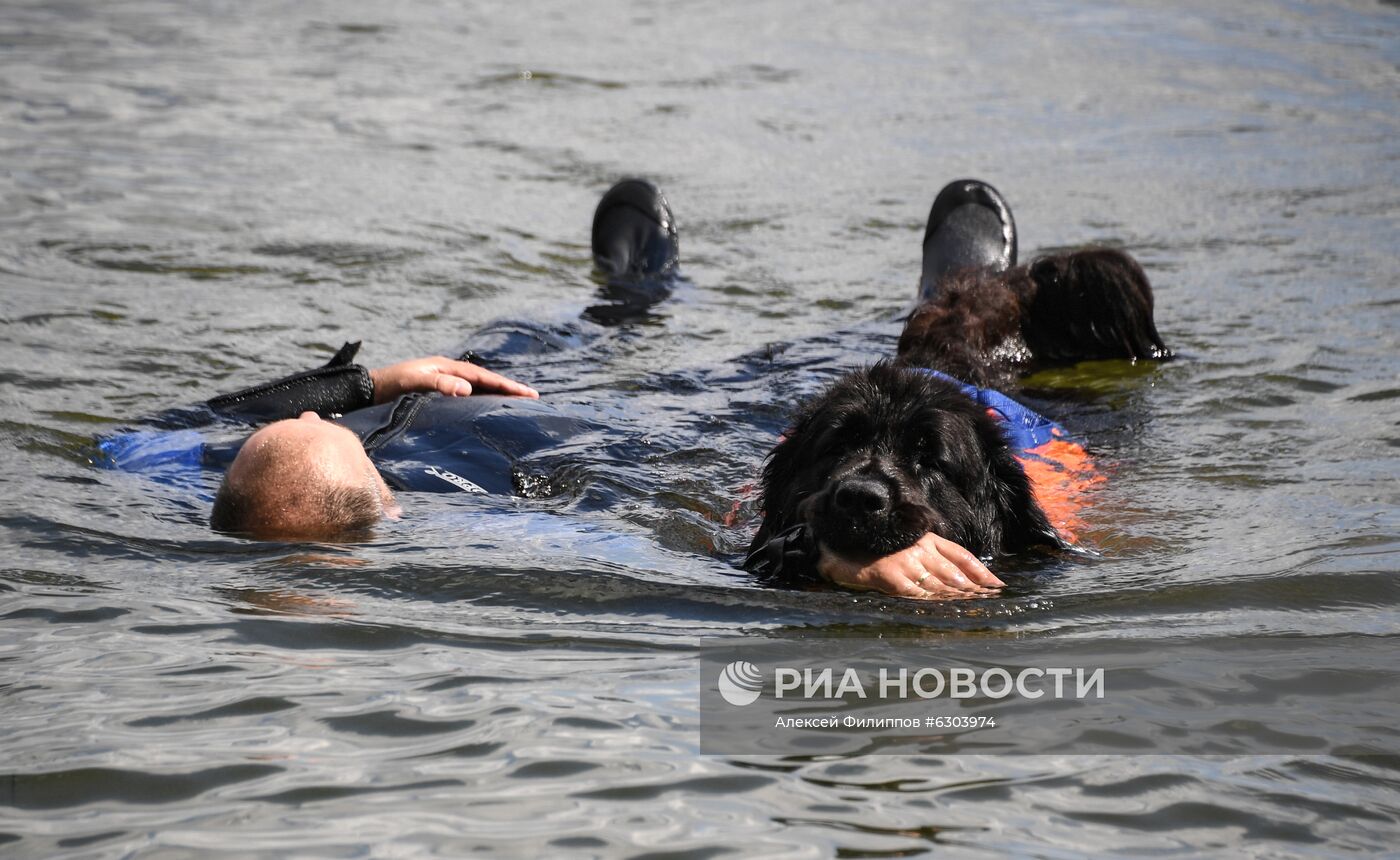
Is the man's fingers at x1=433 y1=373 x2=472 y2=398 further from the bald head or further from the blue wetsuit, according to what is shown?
the bald head

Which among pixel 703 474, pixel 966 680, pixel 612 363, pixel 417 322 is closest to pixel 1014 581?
pixel 966 680

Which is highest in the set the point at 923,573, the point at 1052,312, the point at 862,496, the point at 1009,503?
the point at 1052,312

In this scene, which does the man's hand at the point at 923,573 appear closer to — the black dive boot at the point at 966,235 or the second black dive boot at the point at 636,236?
the black dive boot at the point at 966,235

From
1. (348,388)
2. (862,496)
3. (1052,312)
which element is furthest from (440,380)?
(1052,312)

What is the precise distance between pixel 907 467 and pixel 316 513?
6.44ft

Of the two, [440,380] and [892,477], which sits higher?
[440,380]

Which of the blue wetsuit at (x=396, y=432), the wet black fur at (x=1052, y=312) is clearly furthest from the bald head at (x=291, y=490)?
the wet black fur at (x=1052, y=312)

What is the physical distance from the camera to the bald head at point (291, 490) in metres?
4.80

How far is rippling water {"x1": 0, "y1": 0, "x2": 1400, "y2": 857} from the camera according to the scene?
3.10 m

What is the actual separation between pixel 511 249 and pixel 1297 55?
9296mm

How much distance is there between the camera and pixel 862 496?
13.8 feet

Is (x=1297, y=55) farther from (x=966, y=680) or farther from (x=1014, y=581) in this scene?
(x=966, y=680)

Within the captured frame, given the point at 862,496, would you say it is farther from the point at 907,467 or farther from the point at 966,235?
the point at 966,235

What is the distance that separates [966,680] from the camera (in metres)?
3.64
